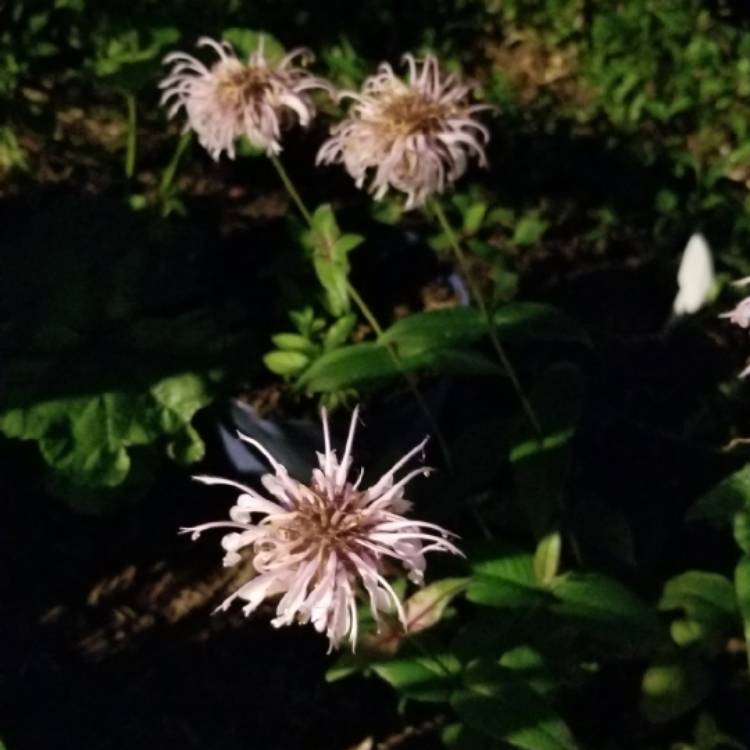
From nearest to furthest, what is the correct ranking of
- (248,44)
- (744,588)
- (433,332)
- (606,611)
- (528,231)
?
(744,588) → (606,611) → (433,332) → (248,44) → (528,231)

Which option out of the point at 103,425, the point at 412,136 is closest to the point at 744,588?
the point at 412,136

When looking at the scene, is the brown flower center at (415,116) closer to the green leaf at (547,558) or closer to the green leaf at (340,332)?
the green leaf at (340,332)

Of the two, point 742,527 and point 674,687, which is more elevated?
point 742,527

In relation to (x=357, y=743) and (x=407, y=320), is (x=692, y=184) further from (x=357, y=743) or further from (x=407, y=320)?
(x=357, y=743)

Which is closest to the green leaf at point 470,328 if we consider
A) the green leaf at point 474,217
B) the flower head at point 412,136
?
the flower head at point 412,136

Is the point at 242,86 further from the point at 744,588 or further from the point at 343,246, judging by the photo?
the point at 744,588

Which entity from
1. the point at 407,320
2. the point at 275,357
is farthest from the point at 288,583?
the point at 275,357
